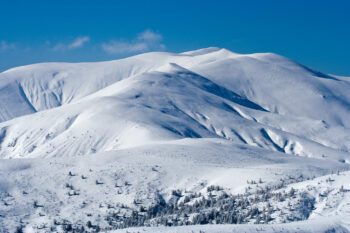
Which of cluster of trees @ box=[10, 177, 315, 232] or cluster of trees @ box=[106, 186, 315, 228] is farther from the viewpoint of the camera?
cluster of trees @ box=[10, 177, 315, 232]

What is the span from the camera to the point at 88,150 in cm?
16588

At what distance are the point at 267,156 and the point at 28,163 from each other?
46.1 meters

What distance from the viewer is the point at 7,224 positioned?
82875 millimetres

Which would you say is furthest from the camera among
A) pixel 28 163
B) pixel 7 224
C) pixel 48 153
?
pixel 48 153

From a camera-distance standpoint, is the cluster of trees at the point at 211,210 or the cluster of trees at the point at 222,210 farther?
the cluster of trees at the point at 211,210

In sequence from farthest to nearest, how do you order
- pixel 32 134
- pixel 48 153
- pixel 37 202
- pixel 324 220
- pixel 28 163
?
pixel 32 134
pixel 48 153
pixel 28 163
pixel 37 202
pixel 324 220

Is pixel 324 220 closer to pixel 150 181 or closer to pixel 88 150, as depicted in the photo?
pixel 150 181

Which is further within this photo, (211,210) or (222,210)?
(211,210)

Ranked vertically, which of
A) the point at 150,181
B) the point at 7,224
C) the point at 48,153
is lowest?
the point at 7,224

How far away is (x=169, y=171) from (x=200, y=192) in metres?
10.1

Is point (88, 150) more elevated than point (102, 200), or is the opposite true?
point (88, 150)

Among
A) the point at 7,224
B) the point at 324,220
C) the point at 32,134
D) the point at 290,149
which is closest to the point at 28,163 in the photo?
the point at 7,224

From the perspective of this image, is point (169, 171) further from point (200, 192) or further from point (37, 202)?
point (37, 202)

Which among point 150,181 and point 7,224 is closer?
point 7,224
